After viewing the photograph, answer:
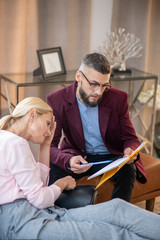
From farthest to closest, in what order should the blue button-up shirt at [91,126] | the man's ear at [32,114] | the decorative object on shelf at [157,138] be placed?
the decorative object on shelf at [157,138] → the blue button-up shirt at [91,126] → the man's ear at [32,114]

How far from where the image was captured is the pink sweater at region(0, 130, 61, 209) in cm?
150

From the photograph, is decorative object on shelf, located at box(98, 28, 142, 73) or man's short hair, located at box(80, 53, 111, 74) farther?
decorative object on shelf, located at box(98, 28, 142, 73)

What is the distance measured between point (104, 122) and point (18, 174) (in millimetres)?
929

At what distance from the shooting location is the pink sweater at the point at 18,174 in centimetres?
150

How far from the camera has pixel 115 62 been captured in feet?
11.0

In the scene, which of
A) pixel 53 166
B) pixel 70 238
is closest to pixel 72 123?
pixel 53 166

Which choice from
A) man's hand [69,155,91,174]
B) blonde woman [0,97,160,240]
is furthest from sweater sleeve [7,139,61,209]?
man's hand [69,155,91,174]

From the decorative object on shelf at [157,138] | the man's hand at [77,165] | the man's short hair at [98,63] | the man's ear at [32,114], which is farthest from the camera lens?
the decorative object on shelf at [157,138]

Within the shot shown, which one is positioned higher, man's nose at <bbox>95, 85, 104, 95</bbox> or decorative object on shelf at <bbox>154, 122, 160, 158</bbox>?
man's nose at <bbox>95, 85, 104, 95</bbox>

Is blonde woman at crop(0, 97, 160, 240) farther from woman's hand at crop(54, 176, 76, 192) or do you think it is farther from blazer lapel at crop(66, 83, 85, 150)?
blazer lapel at crop(66, 83, 85, 150)

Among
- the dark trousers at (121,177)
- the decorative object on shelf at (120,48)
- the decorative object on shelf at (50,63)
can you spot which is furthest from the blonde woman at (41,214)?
the decorative object on shelf at (120,48)

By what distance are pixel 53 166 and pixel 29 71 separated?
1.16 meters

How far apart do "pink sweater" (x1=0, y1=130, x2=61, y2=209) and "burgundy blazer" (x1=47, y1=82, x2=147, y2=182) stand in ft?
2.41

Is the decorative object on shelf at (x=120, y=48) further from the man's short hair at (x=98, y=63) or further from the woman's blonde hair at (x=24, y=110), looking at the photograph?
the woman's blonde hair at (x=24, y=110)
